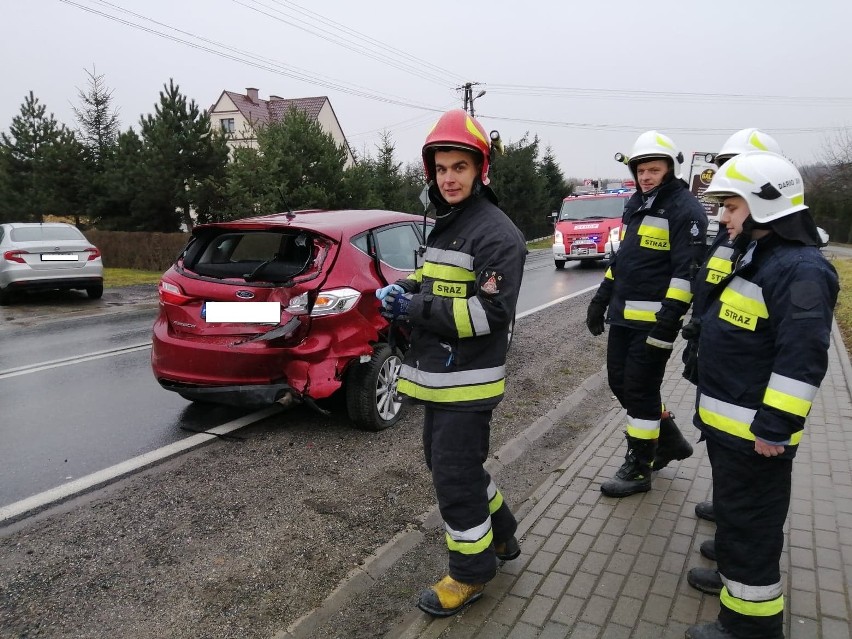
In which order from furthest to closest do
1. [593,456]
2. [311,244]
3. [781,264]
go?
1. [311,244]
2. [593,456]
3. [781,264]

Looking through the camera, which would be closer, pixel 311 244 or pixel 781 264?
pixel 781 264

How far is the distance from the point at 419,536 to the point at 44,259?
11605 mm

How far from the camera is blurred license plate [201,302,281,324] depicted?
173 inches

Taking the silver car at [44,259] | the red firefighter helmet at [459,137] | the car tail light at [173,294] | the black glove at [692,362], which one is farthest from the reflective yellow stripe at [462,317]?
the silver car at [44,259]

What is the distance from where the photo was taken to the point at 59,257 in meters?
12.4

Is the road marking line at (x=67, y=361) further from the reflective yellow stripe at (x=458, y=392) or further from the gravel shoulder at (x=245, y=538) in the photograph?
the reflective yellow stripe at (x=458, y=392)

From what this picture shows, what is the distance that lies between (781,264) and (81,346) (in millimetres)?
8528

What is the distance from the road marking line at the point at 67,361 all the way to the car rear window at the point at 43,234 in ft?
18.4

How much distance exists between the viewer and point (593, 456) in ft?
14.3

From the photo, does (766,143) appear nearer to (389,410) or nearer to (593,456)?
(593,456)

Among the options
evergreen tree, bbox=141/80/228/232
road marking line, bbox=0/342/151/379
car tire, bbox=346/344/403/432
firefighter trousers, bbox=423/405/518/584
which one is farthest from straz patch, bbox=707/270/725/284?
evergreen tree, bbox=141/80/228/232

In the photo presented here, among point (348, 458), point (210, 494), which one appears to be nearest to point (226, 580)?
point (210, 494)

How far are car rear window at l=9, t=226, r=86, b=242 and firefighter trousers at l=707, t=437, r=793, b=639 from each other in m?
13.3

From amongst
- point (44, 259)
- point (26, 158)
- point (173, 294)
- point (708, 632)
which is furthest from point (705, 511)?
point (26, 158)
